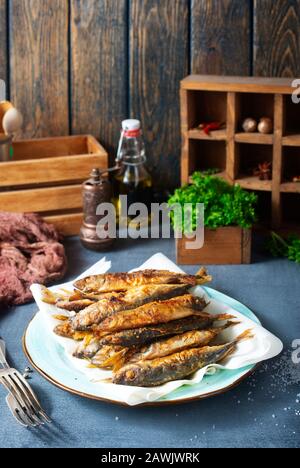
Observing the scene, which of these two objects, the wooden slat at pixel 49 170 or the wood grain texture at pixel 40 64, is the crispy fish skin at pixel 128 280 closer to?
the wooden slat at pixel 49 170

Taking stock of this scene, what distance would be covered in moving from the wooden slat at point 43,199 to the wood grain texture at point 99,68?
11.0 inches

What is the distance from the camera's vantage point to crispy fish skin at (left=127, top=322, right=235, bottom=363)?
142cm

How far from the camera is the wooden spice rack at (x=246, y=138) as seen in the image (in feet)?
6.79

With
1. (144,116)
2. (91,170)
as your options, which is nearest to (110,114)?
Answer: (144,116)

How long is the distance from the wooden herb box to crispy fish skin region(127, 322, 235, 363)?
530 millimetres

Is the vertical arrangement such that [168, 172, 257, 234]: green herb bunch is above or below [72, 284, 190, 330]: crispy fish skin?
above

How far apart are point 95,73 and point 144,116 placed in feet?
0.59

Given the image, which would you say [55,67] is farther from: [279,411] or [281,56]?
[279,411]

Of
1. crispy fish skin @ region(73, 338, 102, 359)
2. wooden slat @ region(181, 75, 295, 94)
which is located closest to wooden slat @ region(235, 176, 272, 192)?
wooden slat @ region(181, 75, 295, 94)

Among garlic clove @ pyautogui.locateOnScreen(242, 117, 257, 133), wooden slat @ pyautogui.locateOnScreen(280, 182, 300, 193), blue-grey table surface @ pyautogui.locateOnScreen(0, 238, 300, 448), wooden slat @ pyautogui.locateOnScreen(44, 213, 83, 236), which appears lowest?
blue-grey table surface @ pyautogui.locateOnScreen(0, 238, 300, 448)

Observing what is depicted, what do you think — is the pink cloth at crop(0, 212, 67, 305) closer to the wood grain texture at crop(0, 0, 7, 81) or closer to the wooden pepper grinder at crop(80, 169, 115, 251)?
the wooden pepper grinder at crop(80, 169, 115, 251)

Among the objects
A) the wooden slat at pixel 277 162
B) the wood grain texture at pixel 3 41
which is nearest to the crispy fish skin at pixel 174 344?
the wooden slat at pixel 277 162

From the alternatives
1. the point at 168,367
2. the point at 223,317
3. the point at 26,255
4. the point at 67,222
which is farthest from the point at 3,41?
the point at 168,367

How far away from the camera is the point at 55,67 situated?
2312 mm
